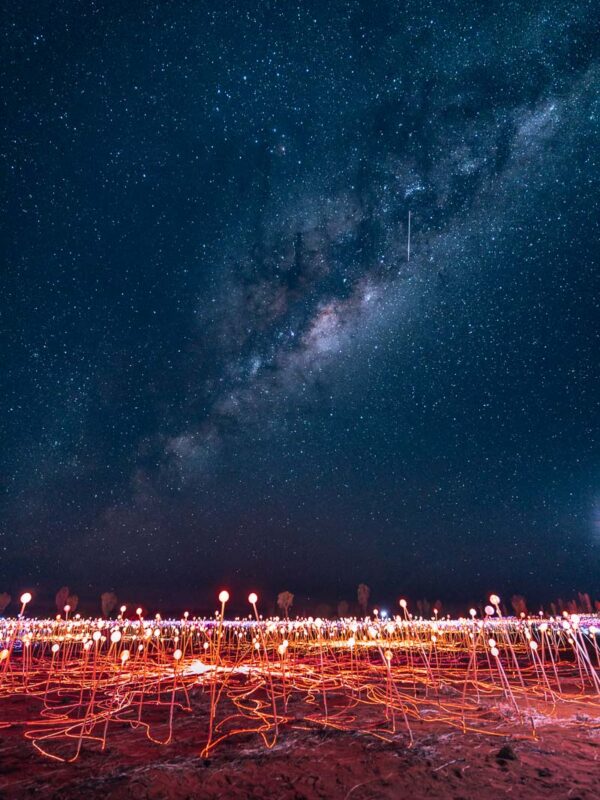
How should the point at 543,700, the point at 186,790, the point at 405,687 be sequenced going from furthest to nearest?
the point at 405,687 → the point at 543,700 → the point at 186,790

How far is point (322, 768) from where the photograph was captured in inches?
263

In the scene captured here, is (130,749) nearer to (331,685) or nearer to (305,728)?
(305,728)

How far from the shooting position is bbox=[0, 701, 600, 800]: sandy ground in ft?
19.3

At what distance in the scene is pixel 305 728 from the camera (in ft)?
29.2

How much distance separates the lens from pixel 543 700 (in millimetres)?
12164

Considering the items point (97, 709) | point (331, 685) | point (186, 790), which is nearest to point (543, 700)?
point (331, 685)

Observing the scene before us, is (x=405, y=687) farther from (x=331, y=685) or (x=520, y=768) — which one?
(x=520, y=768)

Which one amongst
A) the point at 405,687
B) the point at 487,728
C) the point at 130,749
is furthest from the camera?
the point at 405,687

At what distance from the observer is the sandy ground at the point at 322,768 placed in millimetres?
5891

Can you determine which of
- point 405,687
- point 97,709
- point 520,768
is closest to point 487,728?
point 520,768

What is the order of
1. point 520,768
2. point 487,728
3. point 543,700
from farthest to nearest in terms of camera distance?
1. point 543,700
2. point 487,728
3. point 520,768

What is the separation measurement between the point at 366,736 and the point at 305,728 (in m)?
1.47

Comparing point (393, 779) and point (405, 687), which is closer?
point (393, 779)

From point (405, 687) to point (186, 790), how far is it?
10.4 metres
